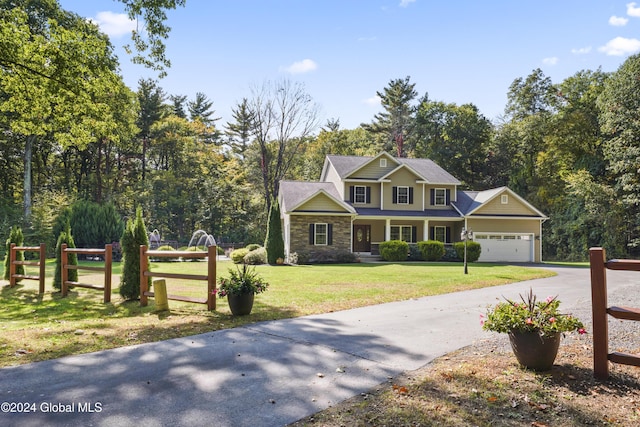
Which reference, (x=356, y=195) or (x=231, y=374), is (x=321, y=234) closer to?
(x=356, y=195)

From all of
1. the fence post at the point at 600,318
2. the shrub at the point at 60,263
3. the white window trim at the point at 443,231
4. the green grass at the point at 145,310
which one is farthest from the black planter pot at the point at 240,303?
the white window trim at the point at 443,231

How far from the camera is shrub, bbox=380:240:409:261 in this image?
81.9 feet

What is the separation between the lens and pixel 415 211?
2830 centimetres

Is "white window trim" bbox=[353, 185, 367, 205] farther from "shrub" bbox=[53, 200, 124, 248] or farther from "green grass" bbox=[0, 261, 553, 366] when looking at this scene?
"shrub" bbox=[53, 200, 124, 248]

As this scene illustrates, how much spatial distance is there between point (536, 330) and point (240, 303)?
4.94 m

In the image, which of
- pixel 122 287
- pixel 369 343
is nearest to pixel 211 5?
pixel 122 287

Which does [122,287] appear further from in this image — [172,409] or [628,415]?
[628,415]

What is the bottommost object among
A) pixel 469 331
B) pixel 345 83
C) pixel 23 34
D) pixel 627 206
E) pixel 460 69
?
pixel 469 331

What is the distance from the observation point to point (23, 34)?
12.3 metres

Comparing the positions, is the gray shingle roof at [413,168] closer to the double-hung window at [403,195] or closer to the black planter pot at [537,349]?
the double-hung window at [403,195]

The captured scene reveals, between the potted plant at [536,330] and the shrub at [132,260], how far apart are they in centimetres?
813

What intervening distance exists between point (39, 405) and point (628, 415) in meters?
5.00

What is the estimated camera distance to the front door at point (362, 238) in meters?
28.2

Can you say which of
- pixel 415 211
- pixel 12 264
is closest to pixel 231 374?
pixel 12 264
